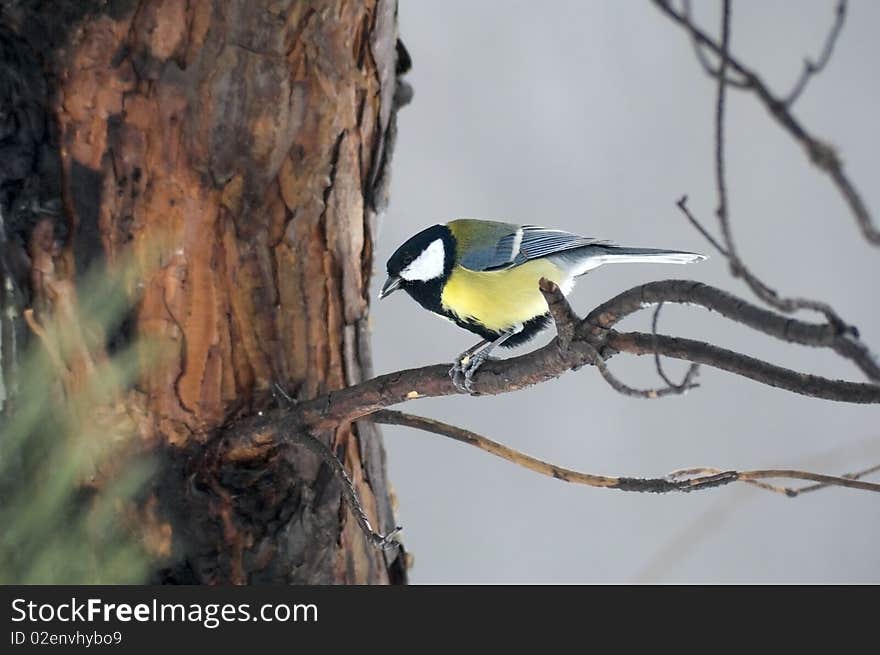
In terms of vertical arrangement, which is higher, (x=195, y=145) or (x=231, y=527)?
(x=195, y=145)

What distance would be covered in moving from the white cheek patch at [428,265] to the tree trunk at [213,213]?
0.21 metres

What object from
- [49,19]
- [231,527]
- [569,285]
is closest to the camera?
[49,19]

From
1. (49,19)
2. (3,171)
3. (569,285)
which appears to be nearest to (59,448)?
(3,171)

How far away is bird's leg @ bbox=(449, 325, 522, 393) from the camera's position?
44.8 inches

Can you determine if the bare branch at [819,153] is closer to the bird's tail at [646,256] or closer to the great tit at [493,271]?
the bird's tail at [646,256]

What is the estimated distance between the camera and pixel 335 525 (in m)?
1.31

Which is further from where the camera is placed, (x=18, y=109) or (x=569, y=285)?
(x=569, y=285)

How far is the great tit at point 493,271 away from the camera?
1.51 metres

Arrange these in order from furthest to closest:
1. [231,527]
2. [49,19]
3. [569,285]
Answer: [569,285]
[231,527]
[49,19]

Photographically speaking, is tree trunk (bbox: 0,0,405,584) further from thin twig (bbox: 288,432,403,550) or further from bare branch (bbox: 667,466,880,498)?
bare branch (bbox: 667,466,880,498)

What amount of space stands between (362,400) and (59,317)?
0.39m

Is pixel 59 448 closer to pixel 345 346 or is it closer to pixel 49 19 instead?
pixel 345 346

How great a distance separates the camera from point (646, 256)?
1.46 m
